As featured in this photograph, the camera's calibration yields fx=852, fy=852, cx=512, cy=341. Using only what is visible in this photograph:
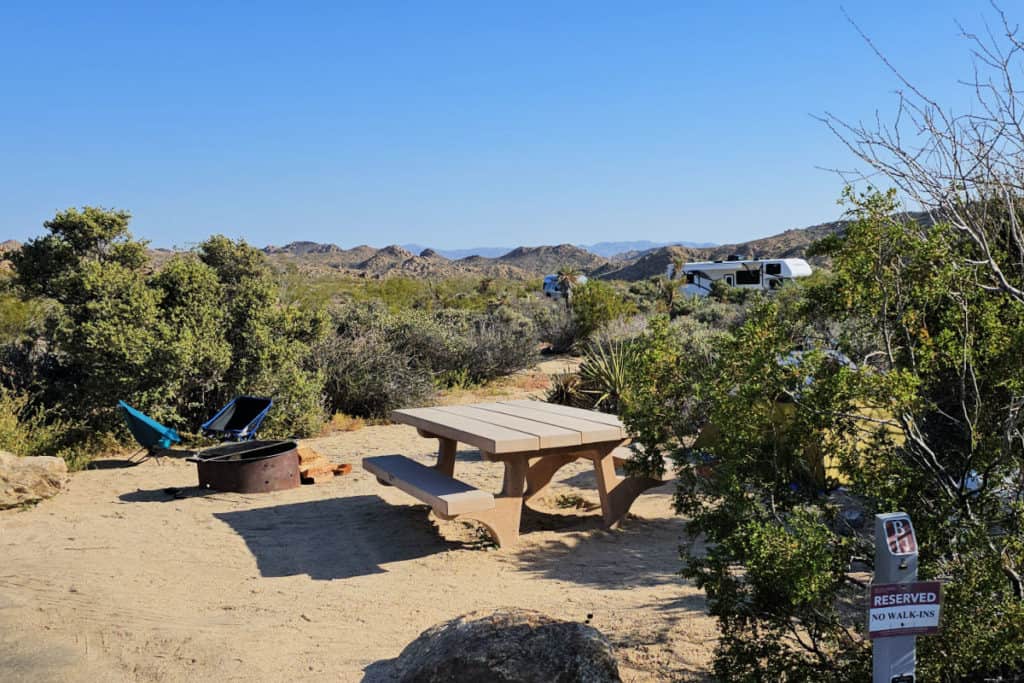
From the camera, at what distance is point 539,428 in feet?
20.3

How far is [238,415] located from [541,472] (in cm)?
364

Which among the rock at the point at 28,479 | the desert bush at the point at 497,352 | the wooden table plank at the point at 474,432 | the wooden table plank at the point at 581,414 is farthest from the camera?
the desert bush at the point at 497,352

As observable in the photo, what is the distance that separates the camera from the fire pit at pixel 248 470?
762 cm

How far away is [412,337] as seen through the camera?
14.0 m

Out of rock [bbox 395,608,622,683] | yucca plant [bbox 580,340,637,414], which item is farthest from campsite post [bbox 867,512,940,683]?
yucca plant [bbox 580,340,637,414]

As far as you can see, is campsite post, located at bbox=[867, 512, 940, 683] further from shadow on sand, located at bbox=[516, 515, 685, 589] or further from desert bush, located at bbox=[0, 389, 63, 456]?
desert bush, located at bbox=[0, 389, 63, 456]

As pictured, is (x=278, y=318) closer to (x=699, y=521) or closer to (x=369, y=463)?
(x=369, y=463)

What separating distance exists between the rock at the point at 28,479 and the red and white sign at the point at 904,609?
690 centimetres

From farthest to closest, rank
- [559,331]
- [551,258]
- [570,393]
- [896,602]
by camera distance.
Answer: [551,258] < [559,331] < [570,393] < [896,602]

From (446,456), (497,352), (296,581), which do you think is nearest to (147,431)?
(446,456)

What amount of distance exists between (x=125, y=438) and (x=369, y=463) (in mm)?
4072

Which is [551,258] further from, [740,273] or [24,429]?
[24,429]

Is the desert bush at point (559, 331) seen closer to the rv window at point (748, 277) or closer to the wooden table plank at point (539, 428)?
the wooden table plank at point (539, 428)

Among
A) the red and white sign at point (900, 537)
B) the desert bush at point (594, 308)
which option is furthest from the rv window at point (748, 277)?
the red and white sign at point (900, 537)
